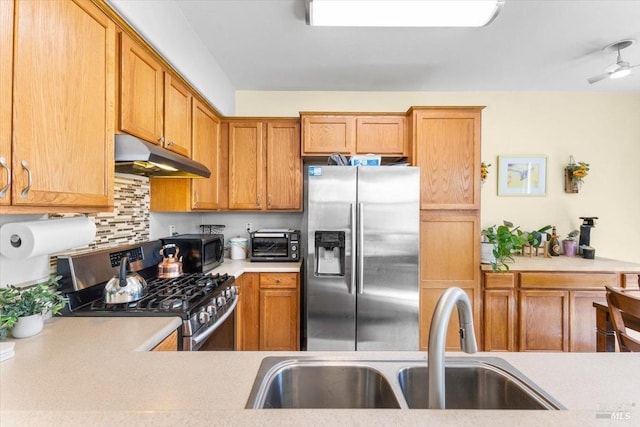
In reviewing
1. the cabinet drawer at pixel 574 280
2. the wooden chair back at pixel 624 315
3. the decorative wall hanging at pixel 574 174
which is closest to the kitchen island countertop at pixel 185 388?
the wooden chair back at pixel 624 315

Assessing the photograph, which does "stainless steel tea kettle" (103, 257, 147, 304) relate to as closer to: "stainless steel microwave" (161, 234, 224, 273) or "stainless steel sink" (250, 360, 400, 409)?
"stainless steel microwave" (161, 234, 224, 273)

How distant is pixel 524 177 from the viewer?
332 cm

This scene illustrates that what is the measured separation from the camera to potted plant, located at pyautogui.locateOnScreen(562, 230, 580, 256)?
125 inches

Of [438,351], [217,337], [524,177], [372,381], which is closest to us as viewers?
[438,351]

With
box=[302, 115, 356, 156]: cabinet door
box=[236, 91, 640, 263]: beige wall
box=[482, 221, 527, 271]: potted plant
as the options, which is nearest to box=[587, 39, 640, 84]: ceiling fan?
box=[236, 91, 640, 263]: beige wall

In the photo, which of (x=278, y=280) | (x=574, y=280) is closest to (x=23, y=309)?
(x=278, y=280)

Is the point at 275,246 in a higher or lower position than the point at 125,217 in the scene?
lower

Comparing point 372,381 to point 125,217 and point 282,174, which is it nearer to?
point 125,217

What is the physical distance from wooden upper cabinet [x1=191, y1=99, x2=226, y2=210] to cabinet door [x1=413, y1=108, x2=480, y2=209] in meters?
1.87

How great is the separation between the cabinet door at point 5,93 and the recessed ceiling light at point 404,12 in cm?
115

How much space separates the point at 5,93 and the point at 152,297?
3.52ft

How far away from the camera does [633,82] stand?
10.1ft

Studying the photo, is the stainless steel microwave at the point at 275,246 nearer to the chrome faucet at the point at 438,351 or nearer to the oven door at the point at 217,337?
the oven door at the point at 217,337

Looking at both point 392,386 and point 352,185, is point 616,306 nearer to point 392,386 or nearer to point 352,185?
point 392,386
